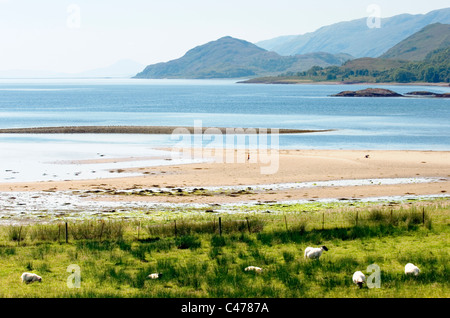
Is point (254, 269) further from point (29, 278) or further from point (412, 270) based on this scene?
point (29, 278)

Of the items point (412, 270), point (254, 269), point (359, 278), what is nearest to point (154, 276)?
point (254, 269)

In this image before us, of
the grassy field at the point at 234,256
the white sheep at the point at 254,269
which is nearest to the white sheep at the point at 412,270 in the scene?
the grassy field at the point at 234,256

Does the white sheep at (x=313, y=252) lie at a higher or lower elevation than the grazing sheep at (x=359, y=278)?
lower

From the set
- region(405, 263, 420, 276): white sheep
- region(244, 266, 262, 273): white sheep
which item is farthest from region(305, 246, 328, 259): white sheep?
region(405, 263, 420, 276): white sheep

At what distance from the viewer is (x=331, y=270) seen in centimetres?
2367

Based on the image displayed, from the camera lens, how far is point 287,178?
57.9 m

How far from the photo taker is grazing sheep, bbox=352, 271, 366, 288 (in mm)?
21234

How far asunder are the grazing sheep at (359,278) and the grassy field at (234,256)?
270mm

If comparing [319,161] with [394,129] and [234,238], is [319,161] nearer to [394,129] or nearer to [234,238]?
[234,238]

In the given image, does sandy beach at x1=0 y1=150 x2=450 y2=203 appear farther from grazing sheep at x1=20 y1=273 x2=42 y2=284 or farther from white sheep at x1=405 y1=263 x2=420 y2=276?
white sheep at x1=405 y1=263 x2=420 y2=276

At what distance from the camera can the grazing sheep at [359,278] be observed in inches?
836

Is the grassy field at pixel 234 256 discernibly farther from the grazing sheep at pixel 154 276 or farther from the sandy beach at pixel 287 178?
the sandy beach at pixel 287 178
